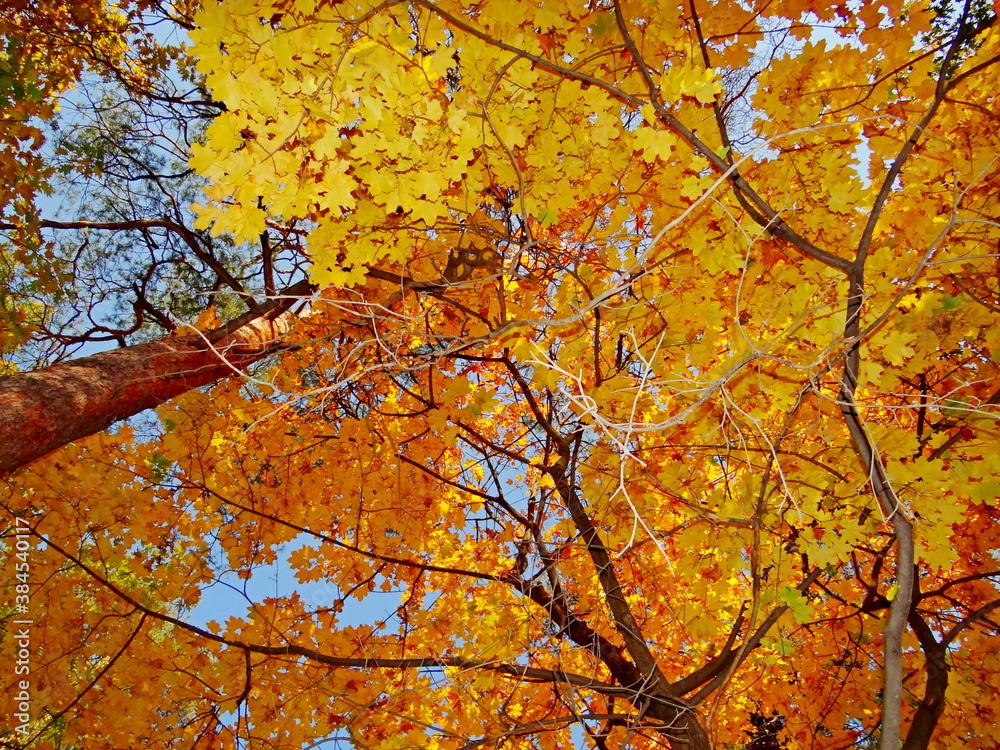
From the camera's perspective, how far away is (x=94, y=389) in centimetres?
235

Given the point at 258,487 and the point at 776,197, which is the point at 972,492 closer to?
the point at 776,197

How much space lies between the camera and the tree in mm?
1592

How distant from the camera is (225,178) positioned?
5.16ft

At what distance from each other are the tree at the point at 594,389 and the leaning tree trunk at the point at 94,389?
1.69 ft

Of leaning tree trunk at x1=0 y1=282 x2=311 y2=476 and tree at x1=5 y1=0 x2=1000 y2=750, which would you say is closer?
tree at x1=5 y1=0 x2=1000 y2=750

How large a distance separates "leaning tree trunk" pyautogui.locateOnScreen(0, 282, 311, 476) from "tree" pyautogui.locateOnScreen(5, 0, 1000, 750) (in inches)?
20.3

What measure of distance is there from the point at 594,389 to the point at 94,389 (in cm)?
216

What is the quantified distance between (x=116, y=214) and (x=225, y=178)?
4012mm

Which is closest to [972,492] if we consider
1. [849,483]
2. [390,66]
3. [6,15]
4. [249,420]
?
[849,483]

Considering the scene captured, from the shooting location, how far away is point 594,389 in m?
2.40

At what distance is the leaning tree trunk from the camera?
1.97 meters

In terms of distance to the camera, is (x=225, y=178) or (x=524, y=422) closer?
(x=225, y=178)

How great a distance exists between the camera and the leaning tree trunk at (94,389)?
1971 millimetres

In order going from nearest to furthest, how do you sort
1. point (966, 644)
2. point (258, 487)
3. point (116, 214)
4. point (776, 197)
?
point (776, 197), point (966, 644), point (258, 487), point (116, 214)
